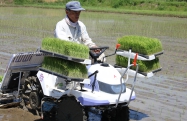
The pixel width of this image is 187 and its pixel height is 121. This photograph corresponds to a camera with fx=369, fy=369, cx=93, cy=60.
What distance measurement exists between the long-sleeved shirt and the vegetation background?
24857mm

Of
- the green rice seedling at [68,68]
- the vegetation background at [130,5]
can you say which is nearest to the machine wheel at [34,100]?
the green rice seedling at [68,68]

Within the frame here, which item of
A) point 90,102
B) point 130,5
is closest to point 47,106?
point 90,102

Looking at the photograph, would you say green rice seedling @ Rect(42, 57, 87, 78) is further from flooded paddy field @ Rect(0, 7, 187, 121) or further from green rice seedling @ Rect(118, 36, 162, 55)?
flooded paddy field @ Rect(0, 7, 187, 121)

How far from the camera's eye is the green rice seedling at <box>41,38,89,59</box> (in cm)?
451

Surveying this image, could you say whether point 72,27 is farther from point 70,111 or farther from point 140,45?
point 70,111

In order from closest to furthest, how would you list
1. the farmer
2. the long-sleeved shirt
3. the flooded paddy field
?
the farmer, the long-sleeved shirt, the flooded paddy field

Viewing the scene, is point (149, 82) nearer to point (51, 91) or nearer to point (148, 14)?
point (51, 91)

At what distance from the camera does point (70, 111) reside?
4957 millimetres

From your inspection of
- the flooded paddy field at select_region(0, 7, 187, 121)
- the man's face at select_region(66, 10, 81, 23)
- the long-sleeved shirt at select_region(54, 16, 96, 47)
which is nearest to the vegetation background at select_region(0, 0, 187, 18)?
the flooded paddy field at select_region(0, 7, 187, 121)

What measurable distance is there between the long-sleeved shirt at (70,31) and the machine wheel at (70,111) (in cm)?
91

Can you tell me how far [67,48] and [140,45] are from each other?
1.10 m

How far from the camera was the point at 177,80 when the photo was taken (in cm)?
874

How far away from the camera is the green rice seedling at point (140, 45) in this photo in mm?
5074

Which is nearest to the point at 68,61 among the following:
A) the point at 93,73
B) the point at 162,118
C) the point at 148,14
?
the point at 93,73
